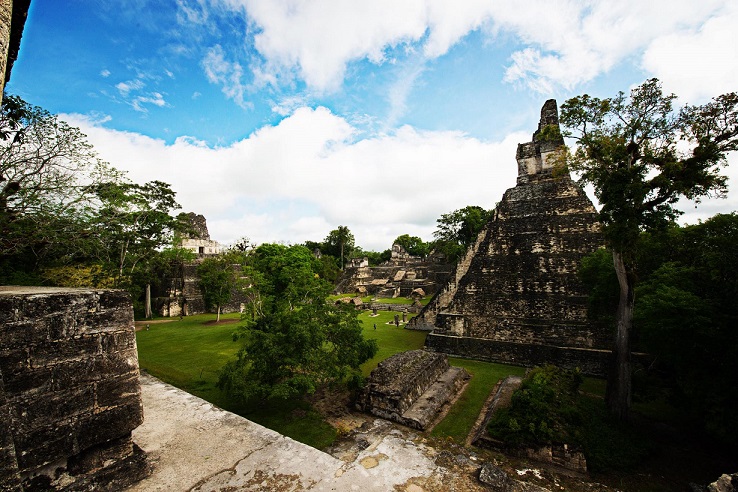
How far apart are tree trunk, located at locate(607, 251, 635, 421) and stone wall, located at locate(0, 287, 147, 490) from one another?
824 cm

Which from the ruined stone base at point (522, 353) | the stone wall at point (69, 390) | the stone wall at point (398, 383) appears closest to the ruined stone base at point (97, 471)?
the stone wall at point (69, 390)

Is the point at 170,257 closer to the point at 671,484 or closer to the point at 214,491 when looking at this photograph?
the point at 214,491

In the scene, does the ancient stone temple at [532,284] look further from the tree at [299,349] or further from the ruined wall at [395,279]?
the ruined wall at [395,279]

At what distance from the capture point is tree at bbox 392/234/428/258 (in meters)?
66.6

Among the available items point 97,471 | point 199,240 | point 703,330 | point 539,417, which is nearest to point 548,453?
point 539,417

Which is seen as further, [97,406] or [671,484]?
[671,484]

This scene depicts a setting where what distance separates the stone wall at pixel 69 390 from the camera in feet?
5.85

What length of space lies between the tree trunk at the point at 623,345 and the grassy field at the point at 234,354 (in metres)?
2.93

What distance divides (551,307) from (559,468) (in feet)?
20.6

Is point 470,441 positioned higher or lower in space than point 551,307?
lower

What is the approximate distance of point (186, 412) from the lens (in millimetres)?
3443

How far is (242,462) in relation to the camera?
233cm

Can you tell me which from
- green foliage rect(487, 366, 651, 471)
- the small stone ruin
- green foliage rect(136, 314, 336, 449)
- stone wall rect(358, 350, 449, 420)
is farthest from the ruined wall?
green foliage rect(487, 366, 651, 471)

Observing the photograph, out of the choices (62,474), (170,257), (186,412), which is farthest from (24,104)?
(170,257)
